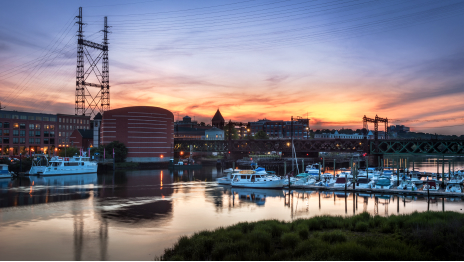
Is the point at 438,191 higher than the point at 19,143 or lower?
lower

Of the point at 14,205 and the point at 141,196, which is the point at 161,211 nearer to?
the point at 141,196

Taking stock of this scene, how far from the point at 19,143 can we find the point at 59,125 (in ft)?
69.1

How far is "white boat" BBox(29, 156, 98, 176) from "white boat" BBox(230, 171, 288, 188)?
46698 millimetres

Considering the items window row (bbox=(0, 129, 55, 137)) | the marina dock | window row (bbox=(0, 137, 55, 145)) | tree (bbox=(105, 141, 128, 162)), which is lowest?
the marina dock

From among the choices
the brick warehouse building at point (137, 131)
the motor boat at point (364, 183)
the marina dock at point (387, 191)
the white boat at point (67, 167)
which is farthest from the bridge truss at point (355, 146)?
the white boat at point (67, 167)

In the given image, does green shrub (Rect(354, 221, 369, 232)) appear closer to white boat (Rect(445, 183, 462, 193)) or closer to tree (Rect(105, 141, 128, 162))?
white boat (Rect(445, 183, 462, 193))

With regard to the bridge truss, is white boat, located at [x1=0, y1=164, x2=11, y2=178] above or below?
below

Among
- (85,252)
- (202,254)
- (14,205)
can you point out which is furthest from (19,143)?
(202,254)

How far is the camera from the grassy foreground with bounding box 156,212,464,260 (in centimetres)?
1675

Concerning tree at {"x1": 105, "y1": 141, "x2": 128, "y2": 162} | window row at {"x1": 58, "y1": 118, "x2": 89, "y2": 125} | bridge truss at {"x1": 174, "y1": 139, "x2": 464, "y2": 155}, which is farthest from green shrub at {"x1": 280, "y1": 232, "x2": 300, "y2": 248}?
window row at {"x1": 58, "y1": 118, "x2": 89, "y2": 125}

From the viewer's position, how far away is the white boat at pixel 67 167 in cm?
8084

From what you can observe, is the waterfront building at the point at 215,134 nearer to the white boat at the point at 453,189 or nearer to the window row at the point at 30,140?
the window row at the point at 30,140

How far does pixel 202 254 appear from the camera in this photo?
19188 millimetres

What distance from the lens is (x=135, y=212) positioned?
37.2m
